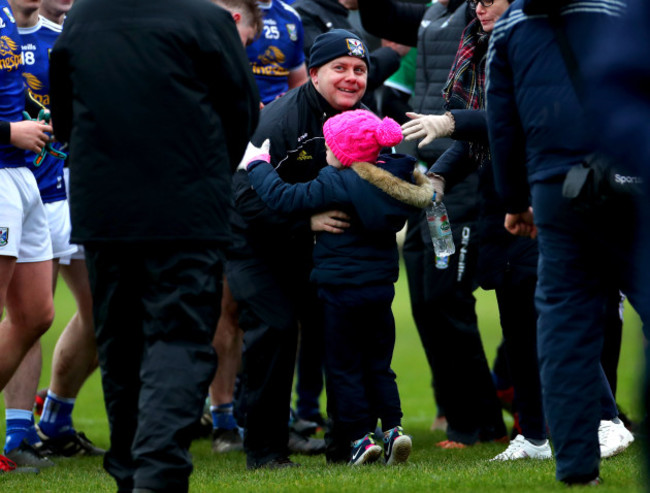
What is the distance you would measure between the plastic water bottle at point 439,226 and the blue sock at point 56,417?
8.74 feet

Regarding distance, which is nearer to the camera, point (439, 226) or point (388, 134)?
point (388, 134)

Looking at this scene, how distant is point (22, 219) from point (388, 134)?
2070 mm

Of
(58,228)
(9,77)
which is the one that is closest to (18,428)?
(58,228)

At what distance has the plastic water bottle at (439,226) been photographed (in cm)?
623

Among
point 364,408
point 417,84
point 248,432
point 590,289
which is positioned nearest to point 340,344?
point 364,408

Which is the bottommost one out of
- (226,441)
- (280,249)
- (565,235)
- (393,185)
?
(226,441)

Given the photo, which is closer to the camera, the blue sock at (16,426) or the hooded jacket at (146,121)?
the hooded jacket at (146,121)

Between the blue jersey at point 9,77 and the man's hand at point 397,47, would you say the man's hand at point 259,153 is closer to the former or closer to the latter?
the blue jersey at point 9,77

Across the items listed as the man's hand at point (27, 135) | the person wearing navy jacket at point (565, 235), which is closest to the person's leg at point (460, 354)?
the man's hand at point (27, 135)

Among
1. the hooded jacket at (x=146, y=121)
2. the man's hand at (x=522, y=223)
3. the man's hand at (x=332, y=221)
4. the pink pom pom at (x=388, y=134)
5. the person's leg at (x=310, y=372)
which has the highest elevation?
the hooded jacket at (x=146, y=121)

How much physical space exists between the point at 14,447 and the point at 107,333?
232 cm

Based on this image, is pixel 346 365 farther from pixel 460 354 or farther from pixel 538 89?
pixel 538 89

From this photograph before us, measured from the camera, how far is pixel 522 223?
498 cm

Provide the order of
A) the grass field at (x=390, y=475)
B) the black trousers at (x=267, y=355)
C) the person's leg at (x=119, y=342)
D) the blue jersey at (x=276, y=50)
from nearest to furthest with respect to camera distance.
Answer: the person's leg at (x=119, y=342) < the grass field at (x=390, y=475) < the black trousers at (x=267, y=355) < the blue jersey at (x=276, y=50)
